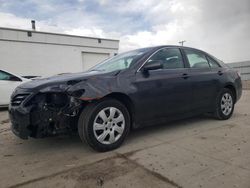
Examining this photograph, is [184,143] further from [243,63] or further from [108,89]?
[243,63]

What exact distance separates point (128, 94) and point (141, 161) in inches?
38.4

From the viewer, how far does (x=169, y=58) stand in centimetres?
398

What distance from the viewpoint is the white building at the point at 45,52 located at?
13.6m

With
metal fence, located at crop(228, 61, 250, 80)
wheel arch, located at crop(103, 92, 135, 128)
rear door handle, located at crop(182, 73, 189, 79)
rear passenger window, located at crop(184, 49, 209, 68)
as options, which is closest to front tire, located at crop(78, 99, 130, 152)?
wheel arch, located at crop(103, 92, 135, 128)

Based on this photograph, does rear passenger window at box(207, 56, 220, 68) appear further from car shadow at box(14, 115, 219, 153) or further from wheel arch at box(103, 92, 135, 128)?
wheel arch at box(103, 92, 135, 128)

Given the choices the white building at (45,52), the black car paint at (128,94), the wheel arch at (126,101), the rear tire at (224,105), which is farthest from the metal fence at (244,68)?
the wheel arch at (126,101)

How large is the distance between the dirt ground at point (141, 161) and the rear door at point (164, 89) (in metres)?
0.44

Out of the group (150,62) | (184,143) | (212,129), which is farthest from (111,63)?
(212,129)

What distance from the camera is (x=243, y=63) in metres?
20.3

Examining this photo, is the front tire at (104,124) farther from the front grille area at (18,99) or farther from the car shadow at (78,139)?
the front grille area at (18,99)

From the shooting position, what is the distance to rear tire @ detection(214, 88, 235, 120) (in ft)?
15.2

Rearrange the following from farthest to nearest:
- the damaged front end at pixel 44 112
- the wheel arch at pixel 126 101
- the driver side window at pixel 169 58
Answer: the driver side window at pixel 169 58 < the wheel arch at pixel 126 101 < the damaged front end at pixel 44 112

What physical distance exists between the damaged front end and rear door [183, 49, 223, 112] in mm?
2168

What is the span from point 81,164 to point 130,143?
94 cm
